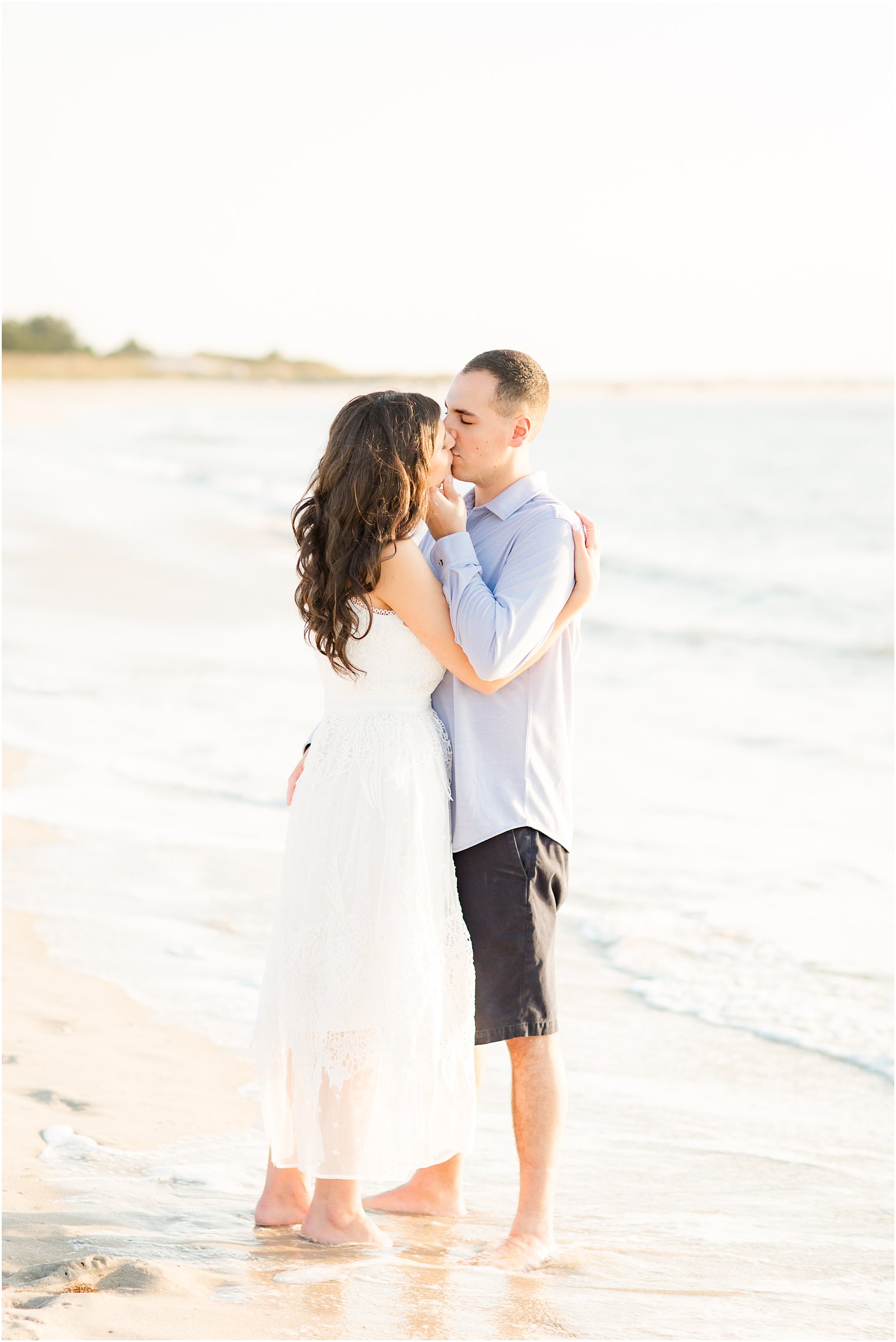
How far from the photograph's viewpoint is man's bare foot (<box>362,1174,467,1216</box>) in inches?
131

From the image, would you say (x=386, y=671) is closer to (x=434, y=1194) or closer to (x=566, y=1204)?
(x=434, y=1194)

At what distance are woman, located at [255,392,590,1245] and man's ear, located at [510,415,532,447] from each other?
0.21m

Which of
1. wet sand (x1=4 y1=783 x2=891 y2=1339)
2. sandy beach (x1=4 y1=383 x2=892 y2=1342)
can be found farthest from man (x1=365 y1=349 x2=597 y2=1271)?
sandy beach (x1=4 y1=383 x2=892 y2=1342)

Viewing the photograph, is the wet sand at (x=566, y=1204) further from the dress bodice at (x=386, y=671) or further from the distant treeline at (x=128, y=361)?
the distant treeline at (x=128, y=361)

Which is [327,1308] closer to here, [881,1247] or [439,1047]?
[439,1047]

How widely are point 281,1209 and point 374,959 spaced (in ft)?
2.19

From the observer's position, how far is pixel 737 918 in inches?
211

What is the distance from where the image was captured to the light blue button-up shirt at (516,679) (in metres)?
2.95

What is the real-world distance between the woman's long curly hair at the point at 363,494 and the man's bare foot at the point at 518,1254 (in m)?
1.31

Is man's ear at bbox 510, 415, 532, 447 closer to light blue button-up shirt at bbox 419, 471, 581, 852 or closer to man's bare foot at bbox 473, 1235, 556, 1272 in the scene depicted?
light blue button-up shirt at bbox 419, 471, 581, 852

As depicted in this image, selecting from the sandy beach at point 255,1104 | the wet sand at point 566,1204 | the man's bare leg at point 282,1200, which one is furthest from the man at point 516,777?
the man's bare leg at point 282,1200

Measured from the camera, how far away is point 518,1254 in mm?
3002

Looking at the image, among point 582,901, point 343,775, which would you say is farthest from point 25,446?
point 343,775

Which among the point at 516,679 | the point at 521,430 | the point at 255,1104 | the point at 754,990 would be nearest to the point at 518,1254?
the point at 255,1104
